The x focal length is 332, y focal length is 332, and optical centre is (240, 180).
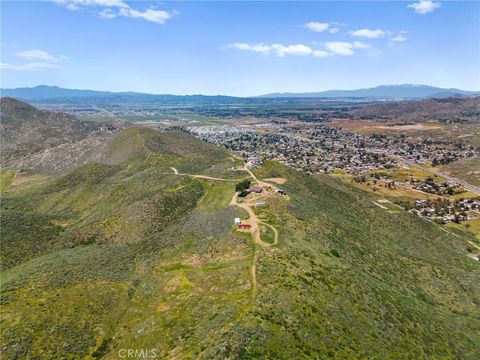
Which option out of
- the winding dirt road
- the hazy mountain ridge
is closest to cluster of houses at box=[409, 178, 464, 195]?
the hazy mountain ridge

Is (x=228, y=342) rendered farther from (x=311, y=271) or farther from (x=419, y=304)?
(x=419, y=304)

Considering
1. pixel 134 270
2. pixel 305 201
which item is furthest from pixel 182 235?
pixel 305 201

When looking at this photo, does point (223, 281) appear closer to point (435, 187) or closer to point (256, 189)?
point (256, 189)

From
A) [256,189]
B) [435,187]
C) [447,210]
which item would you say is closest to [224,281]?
[256,189]

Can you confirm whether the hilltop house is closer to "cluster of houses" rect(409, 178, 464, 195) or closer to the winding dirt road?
the winding dirt road

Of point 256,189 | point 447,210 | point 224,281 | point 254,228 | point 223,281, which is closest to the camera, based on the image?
point 224,281
